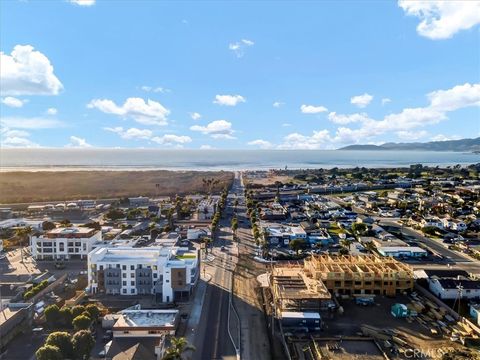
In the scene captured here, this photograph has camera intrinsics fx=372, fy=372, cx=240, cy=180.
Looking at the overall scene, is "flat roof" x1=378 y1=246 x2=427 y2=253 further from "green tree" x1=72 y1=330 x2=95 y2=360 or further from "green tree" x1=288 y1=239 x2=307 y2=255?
"green tree" x1=72 y1=330 x2=95 y2=360

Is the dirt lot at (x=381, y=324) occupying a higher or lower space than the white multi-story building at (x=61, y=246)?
lower

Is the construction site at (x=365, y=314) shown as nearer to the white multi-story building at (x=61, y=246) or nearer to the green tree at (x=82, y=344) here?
the green tree at (x=82, y=344)

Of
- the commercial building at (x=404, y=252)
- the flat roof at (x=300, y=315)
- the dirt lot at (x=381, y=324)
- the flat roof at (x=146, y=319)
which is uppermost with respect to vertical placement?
the flat roof at (x=146, y=319)

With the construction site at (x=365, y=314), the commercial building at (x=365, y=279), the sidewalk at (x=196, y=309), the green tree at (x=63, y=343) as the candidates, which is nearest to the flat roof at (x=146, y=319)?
the sidewalk at (x=196, y=309)

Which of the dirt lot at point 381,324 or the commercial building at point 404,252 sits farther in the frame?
the commercial building at point 404,252

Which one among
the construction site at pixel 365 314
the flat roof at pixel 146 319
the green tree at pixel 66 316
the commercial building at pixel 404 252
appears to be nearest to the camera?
the construction site at pixel 365 314

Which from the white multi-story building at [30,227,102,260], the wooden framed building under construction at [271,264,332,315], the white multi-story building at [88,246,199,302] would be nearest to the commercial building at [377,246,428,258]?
the wooden framed building under construction at [271,264,332,315]
